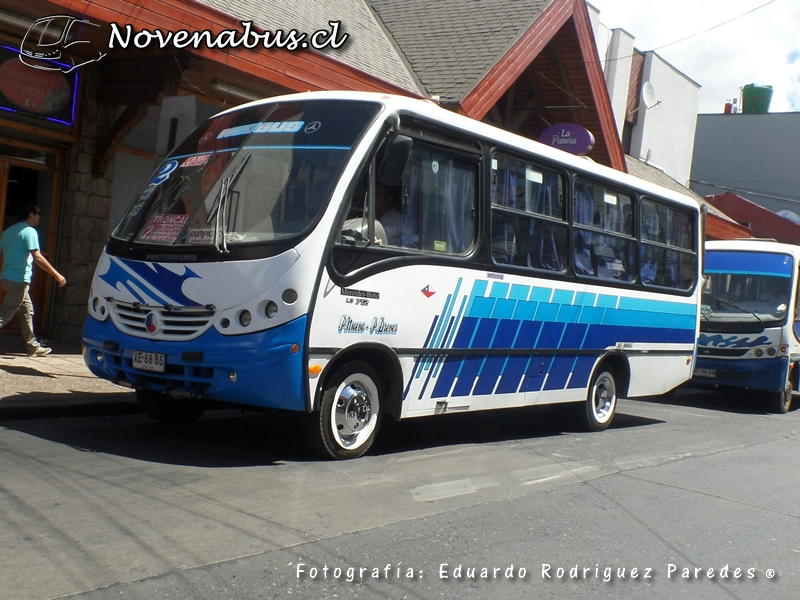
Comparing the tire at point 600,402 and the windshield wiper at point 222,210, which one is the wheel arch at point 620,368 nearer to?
the tire at point 600,402

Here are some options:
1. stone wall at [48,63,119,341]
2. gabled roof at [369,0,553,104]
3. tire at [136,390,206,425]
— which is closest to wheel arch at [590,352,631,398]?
tire at [136,390,206,425]

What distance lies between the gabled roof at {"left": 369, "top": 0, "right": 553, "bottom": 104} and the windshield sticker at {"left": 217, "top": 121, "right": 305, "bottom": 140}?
7.49 metres

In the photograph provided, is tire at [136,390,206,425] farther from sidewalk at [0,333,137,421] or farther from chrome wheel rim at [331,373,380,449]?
chrome wheel rim at [331,373,380,449]

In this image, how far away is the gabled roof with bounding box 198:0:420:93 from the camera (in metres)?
12.8

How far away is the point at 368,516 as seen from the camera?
18.0ft

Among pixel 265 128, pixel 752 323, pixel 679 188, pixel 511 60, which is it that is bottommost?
pixel 752 323

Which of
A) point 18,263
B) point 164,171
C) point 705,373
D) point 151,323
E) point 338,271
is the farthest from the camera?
point 705,373

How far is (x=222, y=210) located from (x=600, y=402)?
5.53 metres

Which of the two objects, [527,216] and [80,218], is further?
[80,218]

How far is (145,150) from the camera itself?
514 inches

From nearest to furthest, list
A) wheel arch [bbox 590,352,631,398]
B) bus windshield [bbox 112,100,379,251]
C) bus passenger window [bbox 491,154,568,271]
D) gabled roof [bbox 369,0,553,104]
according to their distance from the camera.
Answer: bus windshield [bbox 112,100,379,251]
bus passenger window [bbox 491,154,568,271]
wheel arch [bbox 590,352,631,398]
gabled roof [bbox 369,0,553,104]

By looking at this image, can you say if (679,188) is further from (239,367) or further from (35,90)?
(239,367)

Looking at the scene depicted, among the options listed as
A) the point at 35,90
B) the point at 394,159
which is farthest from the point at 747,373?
the point at 35,90

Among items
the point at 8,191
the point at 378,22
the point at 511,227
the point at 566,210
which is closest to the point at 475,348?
the point at 511,227
